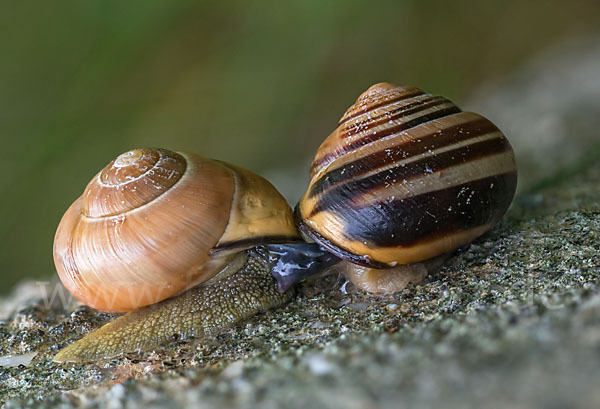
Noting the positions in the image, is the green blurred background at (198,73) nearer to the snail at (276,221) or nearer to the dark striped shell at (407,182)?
the snail at (276,221)

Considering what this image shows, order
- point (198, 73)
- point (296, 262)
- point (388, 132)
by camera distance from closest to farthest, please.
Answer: point (388, 132)
point (296, 262)
point (198, 73)

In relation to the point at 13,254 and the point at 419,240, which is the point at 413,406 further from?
the point at 13,254

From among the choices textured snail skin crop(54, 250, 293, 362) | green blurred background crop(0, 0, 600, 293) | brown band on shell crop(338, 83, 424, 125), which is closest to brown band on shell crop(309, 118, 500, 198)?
brown band on shell crop(338, 83, 424, 125)

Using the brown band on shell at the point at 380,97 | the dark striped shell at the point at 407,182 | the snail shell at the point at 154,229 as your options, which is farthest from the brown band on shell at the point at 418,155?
the snail shell at the point at 154,229

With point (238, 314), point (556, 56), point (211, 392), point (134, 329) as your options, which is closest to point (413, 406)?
point (211, 392)

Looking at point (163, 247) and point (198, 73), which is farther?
point (198, 73)

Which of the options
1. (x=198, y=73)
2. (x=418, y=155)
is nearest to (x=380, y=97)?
(x=418, y=155)

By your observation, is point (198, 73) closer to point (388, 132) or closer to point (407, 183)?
point (388, 132)
